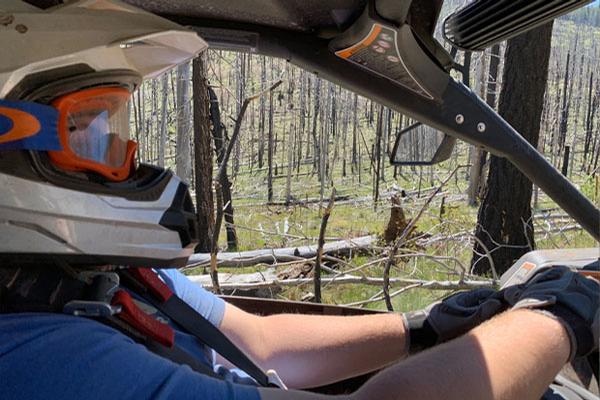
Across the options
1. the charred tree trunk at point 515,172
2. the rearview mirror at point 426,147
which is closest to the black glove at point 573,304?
the rearview mirror at point 426,147

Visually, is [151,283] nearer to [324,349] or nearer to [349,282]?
[324,349]

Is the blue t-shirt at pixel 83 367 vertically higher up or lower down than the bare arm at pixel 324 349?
higher up

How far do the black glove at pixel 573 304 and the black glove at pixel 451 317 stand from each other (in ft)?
0.71

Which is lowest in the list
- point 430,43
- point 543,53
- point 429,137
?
point 429,137

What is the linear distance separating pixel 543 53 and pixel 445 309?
5274mm

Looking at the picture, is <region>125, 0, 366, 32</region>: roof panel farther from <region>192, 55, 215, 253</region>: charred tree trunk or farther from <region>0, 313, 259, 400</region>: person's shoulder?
<region>192, 55, 215, 253</region>: charred tree trunk

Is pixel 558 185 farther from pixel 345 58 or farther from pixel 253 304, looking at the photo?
pixel 253 304

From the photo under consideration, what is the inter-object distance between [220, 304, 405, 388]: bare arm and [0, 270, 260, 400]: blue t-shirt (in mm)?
938

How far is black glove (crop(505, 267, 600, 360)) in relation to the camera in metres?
1.55

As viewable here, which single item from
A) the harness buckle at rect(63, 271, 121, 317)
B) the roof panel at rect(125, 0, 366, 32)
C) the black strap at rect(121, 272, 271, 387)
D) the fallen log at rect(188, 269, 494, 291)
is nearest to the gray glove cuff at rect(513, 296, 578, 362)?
the black strap at rect(121, 272, 271, 387)

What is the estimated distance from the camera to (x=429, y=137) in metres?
2.10

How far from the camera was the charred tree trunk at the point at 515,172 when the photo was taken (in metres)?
6.44

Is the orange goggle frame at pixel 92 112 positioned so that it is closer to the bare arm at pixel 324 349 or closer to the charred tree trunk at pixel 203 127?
the bare arm at pixel 324 349

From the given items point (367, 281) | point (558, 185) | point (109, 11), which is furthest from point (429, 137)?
point (367, 281)
